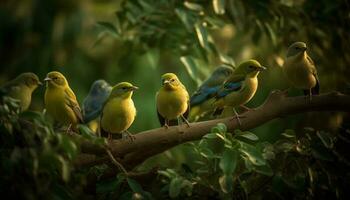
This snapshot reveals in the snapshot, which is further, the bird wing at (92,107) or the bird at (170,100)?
the bird wing at (92,107)

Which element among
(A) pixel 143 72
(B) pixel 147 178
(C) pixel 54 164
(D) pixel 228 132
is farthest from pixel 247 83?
(A) pixel 143 72

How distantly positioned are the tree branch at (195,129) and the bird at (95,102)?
128cm

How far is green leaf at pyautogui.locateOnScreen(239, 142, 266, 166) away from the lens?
4.62 meters

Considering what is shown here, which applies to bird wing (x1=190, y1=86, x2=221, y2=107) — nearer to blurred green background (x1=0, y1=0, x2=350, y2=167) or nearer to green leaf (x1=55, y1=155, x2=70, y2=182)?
blurred green background (x1=0, y1=0, x2=350, y2=167)

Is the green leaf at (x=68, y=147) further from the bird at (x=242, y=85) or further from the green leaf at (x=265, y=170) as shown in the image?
the bird at (x=242, y=85)

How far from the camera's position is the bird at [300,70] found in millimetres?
5434

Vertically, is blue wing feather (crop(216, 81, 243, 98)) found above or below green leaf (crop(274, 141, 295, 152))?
above

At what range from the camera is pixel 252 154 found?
4.66 meters

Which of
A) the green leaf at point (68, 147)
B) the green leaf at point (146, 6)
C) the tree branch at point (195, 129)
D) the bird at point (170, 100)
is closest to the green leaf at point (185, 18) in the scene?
the green leaf at point (146, 6)

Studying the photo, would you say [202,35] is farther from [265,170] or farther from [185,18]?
[265,170]

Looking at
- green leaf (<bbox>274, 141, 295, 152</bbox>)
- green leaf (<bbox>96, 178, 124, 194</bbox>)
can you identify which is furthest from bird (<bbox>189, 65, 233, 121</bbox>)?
green leaf (<bbox>96, 178, 124, 194</bbox>)

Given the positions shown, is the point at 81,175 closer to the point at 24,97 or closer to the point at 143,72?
the point at 24,97

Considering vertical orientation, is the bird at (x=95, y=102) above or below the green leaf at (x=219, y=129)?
below

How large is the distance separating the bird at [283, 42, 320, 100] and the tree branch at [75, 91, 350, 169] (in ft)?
0.58
